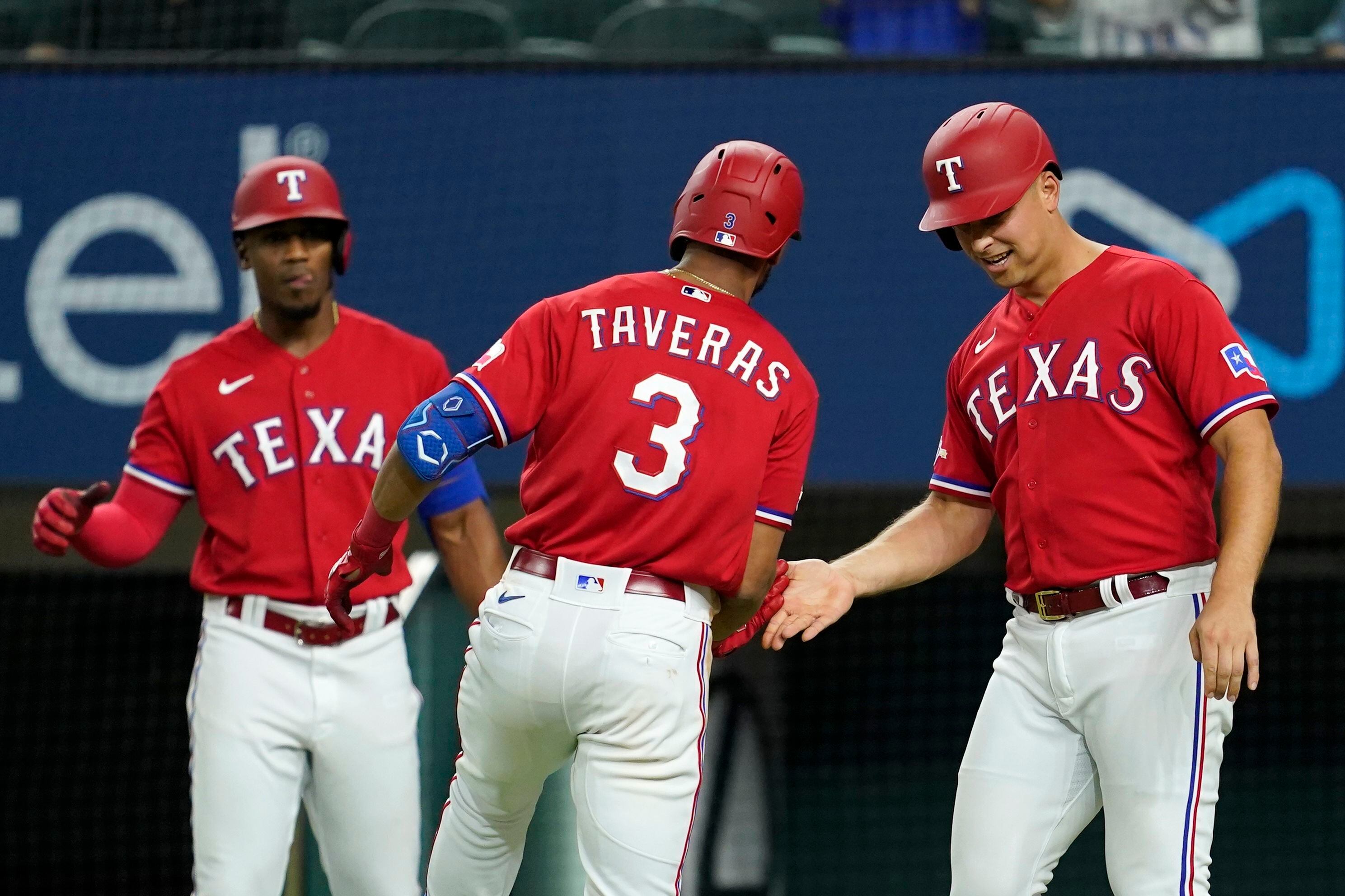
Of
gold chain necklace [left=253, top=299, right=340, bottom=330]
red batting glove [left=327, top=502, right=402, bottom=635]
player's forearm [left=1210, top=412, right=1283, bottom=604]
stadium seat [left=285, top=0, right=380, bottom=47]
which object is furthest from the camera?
stadium seat [left=285, top=0, right=380, bottom=47]

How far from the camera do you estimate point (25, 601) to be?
23.9 ft

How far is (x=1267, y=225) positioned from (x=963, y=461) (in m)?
2.57

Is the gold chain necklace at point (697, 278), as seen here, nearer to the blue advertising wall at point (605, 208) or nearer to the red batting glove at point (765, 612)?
the red batting glove at point (765, 612)

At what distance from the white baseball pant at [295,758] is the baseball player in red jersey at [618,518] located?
45 centimetres

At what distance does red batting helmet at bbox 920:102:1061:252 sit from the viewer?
120 inches

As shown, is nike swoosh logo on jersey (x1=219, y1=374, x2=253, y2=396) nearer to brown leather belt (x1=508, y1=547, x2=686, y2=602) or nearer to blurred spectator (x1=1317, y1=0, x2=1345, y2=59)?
brown leather belt (x1=508, y1=547, x2=686, y2=602)

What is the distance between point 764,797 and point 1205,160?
305 centimetres

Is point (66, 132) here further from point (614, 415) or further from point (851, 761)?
point (851, 761)

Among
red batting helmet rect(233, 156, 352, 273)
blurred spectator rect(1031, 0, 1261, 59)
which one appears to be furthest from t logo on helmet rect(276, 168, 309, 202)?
blurred spectator rect(1031, 0, 1261, 59)

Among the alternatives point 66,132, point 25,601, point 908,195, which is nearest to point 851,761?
point 908,195

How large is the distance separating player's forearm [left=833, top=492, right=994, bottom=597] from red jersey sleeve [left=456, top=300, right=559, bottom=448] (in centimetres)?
69

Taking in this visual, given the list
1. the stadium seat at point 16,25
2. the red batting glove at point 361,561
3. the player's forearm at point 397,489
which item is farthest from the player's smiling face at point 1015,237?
the stadium seat at point 16,25

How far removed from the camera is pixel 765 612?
3.20 m

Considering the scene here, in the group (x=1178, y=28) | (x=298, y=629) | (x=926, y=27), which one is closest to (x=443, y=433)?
(x=298, y=629)
